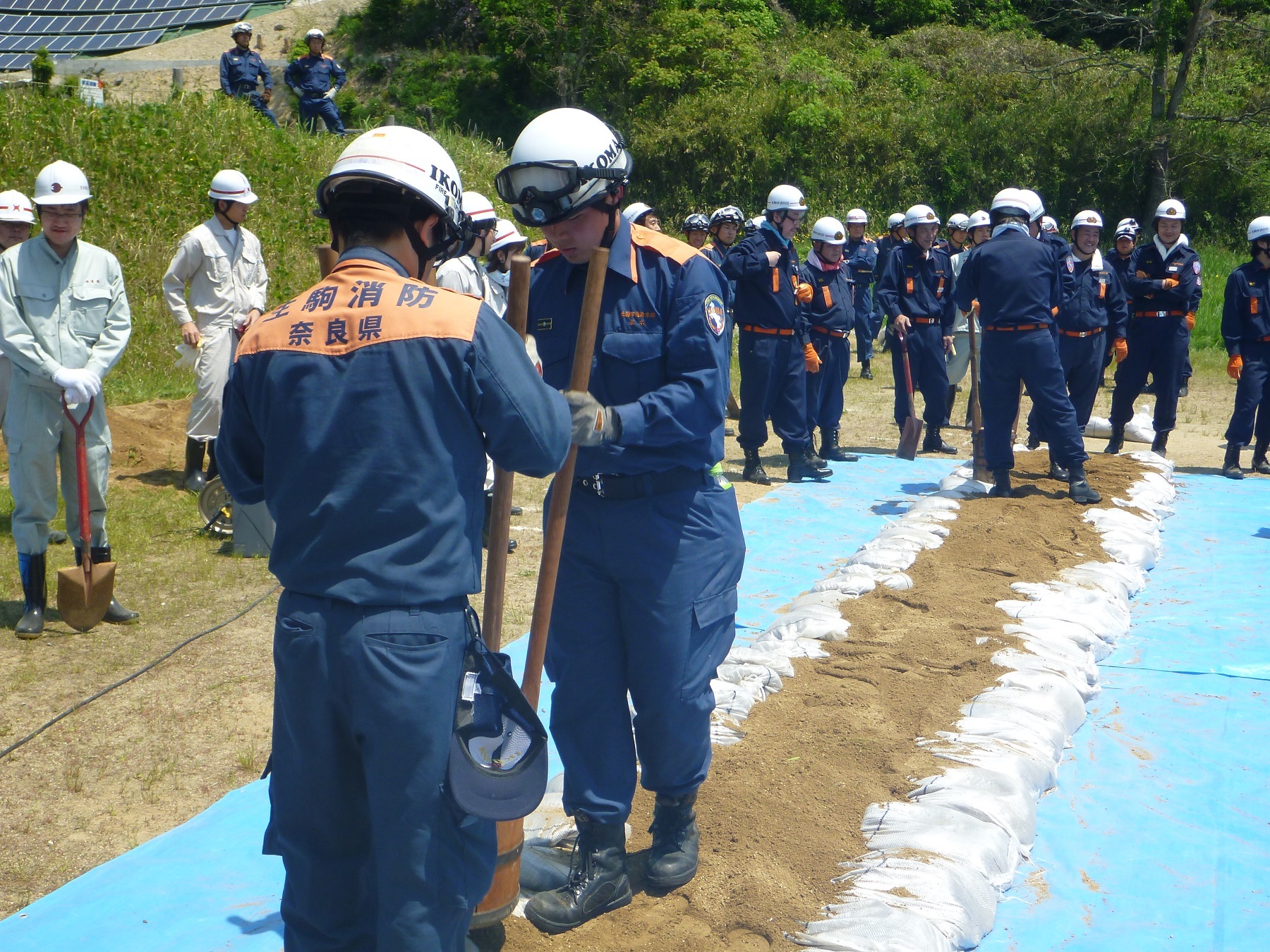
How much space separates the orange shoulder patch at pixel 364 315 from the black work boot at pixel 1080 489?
5984mm

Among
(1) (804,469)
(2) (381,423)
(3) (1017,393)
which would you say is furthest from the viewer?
(1) (804,469)

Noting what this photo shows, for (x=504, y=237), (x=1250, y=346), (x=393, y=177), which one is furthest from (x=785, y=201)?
(x=393, y=177)

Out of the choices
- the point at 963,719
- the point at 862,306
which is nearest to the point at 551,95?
the point at 862,306

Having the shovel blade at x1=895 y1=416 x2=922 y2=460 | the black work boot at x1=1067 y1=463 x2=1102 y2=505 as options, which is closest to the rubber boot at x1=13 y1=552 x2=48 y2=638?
the black work boot at x1=1067 y1=463 x2=1102 y2=505

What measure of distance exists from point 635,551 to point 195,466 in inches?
238

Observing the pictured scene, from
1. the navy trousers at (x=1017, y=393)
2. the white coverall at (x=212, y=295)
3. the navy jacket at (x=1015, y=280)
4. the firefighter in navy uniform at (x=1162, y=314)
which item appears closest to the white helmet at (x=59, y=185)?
the white coverall at (x=212, y=295)

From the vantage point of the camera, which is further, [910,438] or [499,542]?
[910,438]

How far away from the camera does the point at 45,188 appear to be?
5.11 m

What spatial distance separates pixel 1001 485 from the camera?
7.67 m

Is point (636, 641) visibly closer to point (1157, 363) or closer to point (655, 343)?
point (655, 343)

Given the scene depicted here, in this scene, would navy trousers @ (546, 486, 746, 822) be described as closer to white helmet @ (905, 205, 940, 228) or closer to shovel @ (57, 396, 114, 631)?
shovel @ (57, 396, 114, 631)

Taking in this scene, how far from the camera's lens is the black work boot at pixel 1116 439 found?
972 centimetres

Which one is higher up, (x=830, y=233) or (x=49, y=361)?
(x=830, y=233)

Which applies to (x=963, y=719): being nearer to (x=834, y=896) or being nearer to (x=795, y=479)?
(x=834, y=896)
